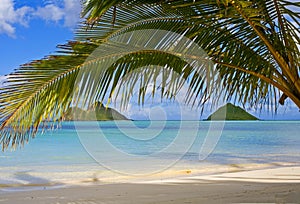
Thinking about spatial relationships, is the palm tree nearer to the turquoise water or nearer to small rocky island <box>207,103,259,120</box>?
small rocky island <box>207,103,259,120</box>

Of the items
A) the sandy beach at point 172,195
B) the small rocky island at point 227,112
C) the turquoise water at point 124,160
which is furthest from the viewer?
the turquoise water at point 124,160

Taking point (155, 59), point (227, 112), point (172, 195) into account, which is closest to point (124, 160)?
point (172, 195)

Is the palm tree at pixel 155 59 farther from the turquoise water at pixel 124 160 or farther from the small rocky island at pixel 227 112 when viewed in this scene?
the turquoise water at pixel 124 160

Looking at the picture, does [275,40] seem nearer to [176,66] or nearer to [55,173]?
[176,66]

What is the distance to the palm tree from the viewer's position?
2.58 m

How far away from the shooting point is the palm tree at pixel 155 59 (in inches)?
102

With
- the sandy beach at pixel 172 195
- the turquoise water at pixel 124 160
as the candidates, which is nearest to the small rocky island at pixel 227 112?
the sandy beach at pixel 172 195

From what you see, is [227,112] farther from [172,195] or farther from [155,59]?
[172,195]

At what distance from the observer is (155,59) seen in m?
3.06

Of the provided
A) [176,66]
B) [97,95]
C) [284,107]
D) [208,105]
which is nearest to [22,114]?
[97,95]

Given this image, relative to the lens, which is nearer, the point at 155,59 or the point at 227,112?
the point at 155,59

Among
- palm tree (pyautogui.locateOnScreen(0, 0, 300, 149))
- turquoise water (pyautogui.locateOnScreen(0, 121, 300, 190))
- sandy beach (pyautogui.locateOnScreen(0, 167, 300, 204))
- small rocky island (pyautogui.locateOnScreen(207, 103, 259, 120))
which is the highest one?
palm tree (pyautogui.locateOnScreen(0, 0, 300, 149))

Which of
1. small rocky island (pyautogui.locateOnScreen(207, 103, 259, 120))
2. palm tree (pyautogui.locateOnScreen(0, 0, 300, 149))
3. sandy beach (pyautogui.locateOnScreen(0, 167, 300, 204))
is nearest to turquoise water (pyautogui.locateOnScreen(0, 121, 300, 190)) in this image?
sandy beach (pyautogui.locateOnScreen(0, 167, 300, 204))

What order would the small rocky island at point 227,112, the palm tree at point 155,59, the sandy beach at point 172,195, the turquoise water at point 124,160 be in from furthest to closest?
1. the turquoise water at point 124,160
2. the sandy beach at point 172,195
3. the small rocky island at point 227,112
4. the palm tree at point 155,59
